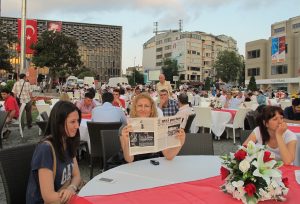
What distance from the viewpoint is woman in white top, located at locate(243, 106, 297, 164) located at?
3.04 m

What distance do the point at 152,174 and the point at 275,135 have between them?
1.35 metres

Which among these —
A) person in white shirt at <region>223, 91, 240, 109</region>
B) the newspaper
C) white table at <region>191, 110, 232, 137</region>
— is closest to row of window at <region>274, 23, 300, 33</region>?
person in white shirt at <region>223, 91, 240, 109</region>

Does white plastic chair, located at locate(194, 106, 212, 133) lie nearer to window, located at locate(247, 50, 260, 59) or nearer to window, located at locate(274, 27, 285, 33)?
window, located at locate(247, 50, 260, 59)

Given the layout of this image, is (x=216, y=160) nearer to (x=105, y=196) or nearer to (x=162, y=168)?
(x=162, y=168)

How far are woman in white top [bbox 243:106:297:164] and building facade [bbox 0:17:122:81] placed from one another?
130 metres

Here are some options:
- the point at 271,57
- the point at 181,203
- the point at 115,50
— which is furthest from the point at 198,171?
the point at 115,50

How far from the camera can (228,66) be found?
8538cm

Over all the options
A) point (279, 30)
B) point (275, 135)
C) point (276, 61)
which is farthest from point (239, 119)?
point (279, 30)

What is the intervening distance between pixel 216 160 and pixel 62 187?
128 cm

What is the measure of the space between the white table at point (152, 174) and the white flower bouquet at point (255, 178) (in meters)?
0.54

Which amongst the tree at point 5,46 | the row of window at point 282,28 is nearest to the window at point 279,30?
the row of window at point 282,28

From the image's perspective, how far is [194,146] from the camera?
3664mm

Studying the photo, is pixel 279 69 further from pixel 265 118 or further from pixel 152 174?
pixel 152 174

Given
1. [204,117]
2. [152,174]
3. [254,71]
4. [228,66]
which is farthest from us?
[228,66]
